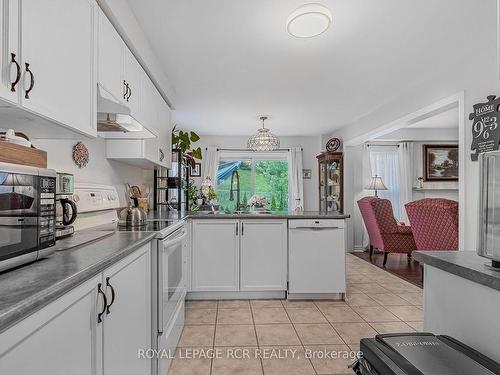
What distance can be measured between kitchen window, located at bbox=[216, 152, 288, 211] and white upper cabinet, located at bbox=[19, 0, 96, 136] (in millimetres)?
5721

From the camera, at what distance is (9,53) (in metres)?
0.98

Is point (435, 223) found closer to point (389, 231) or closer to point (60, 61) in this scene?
point (389, 231)

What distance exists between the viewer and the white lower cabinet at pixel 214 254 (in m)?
3.21

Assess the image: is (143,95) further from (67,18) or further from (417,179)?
(417,179)

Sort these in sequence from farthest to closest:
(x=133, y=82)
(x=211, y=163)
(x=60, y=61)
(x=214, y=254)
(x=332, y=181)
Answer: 1. (x=211, y=163)
2. (x=332, y=181)
3. (x=214, y=254)
4. (x=133, y=82)
5. (x=60, y=61)

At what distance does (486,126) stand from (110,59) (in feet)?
9.40

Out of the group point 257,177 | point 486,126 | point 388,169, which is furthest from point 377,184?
point 486,126

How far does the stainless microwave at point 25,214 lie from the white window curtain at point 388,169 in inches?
244

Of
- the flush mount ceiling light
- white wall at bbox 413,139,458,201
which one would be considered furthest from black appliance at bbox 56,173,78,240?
white wall at bbox 413,139,458,201

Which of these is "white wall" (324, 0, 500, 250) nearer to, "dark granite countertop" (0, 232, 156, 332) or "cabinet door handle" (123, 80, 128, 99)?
"cabinet door handle" (123, 80, 128, 99)

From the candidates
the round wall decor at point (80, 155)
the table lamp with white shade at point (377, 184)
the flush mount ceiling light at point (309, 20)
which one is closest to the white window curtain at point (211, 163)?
the table lamp with white shade at point (377, 184)

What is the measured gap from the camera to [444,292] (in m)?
1.10

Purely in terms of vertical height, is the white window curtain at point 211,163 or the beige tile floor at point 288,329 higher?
the white window curtain at point 211,163

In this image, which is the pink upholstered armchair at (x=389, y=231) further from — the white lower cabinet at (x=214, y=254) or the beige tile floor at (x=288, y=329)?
the white lower cabinet at (x=214, y=254)
